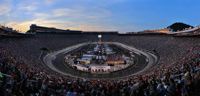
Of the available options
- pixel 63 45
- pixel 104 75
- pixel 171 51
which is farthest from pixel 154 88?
pixel 63 45

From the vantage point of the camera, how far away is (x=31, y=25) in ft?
453

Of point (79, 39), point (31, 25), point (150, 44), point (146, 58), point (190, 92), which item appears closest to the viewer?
point (190, 92)

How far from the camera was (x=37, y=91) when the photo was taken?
2856cm

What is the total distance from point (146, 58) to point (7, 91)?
5404 centimetres

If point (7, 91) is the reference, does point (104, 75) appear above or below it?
below

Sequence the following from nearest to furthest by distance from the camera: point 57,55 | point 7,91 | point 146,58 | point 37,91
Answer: point 7,91 < point 37,91 < point 146,58 < point 57,55

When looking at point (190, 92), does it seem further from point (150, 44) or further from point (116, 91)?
point (150, 44)

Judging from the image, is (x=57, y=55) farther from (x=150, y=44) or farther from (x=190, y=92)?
(x=190, y=92)

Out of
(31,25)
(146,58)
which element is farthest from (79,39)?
(146,58)

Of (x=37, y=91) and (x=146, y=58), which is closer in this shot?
(x=37, y=91)

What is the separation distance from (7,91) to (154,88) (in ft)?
25.3

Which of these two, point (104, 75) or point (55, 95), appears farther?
point (104, 75)

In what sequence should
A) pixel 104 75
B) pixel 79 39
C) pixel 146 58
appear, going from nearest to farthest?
pixel 104 75 < pixel 146 58 < pixel 79 39

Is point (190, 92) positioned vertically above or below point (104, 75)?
above
